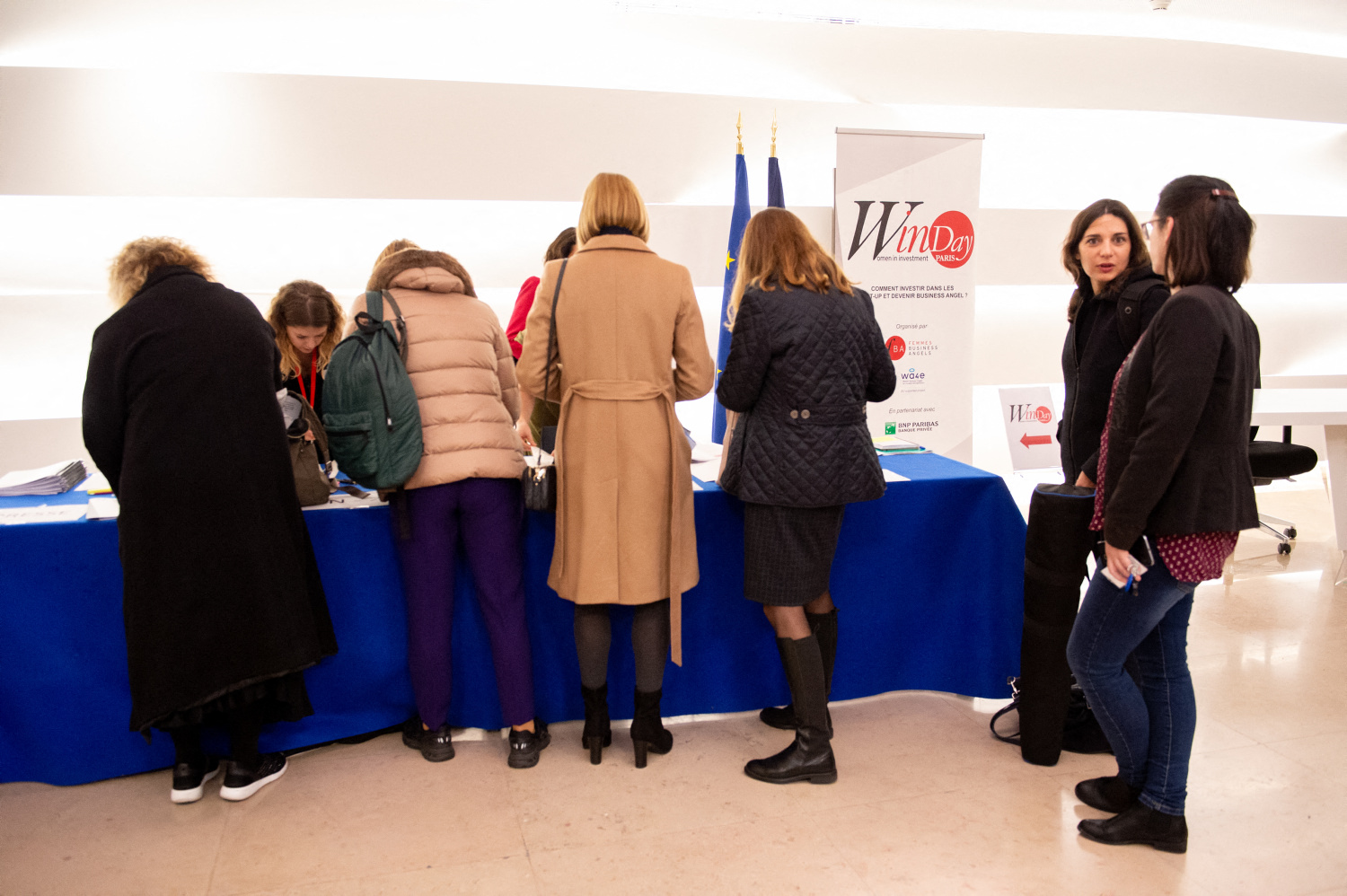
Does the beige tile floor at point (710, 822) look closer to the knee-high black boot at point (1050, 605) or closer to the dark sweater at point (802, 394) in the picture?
the knee-high black boot at point (1050, 605)

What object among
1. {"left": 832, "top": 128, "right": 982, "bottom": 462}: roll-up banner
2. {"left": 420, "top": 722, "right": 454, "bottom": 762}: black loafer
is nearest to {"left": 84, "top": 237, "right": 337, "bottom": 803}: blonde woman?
{"left": 420, "top": 722, "right": 454, "bottom": 762}: black loafer

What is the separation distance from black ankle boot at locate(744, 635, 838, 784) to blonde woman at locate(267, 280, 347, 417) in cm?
176

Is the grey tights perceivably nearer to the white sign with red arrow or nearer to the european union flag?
the european union flag

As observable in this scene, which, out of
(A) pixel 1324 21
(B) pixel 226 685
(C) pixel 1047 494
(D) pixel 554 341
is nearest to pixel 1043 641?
(C) pixel 1047 494

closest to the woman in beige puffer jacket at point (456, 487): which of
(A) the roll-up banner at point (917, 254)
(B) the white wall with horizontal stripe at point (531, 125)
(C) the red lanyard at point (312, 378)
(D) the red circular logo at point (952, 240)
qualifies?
(C) the red lanyard at point (312, 378)

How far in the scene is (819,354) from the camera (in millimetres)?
1998

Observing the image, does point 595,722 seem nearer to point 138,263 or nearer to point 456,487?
point 456,487

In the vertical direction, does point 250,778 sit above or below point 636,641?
below

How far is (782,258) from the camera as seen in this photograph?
203 cm

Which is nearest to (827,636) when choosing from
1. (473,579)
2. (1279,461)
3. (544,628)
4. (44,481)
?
(544,628)

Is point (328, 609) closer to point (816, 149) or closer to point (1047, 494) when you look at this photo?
point (1047, 494)

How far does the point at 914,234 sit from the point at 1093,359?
247cm

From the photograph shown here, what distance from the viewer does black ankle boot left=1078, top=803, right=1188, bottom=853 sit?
1899 mm

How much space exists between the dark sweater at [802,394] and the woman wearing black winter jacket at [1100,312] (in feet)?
2.03
